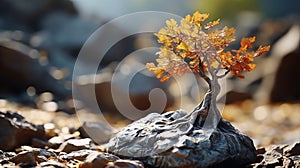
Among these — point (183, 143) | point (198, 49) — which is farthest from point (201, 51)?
point (183, 143)

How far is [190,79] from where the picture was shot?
33.9 ft

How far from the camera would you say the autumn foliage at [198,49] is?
2211 mm

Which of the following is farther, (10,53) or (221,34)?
(10,53)

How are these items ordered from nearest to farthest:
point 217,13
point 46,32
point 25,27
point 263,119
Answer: point 263,119 < point 46,32 < point 25,27 < point 217,13

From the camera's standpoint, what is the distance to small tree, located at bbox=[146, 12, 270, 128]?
7.26ft

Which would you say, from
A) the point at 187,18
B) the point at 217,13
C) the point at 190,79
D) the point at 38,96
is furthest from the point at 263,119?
the point at 217,13

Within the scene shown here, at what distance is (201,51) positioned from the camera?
225cm

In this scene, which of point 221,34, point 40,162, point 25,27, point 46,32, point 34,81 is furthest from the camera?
point 25,27

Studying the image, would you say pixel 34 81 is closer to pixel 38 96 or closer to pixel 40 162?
pixel 38 96

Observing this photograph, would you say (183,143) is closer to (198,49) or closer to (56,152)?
(198,49)

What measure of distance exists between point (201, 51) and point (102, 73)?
22.1 ft

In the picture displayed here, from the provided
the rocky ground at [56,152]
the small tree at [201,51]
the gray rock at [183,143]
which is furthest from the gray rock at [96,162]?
the small tree at [201,51]

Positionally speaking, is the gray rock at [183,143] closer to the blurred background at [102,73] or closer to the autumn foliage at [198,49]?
the autumn foliage at [198,49]

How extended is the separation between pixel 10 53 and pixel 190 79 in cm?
476
